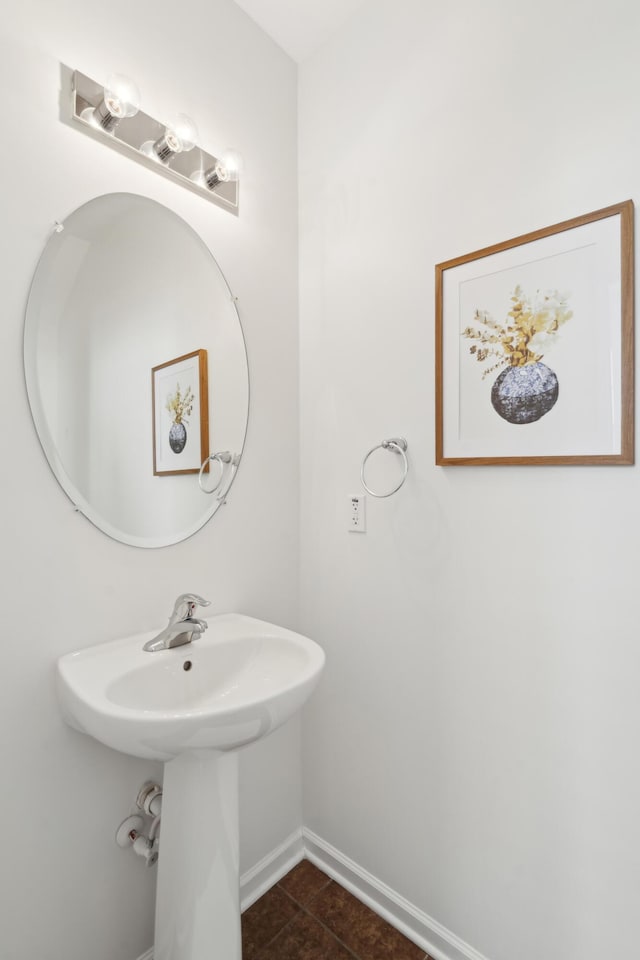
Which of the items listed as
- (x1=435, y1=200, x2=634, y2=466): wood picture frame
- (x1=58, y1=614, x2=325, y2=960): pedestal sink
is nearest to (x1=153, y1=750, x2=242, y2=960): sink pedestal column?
(x1=58, y1=614, x2=325, y2=960): pedestal sink

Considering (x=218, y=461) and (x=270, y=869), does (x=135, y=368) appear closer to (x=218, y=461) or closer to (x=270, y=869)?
(x=218, y=461)

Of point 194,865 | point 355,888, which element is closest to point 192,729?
point 194,865

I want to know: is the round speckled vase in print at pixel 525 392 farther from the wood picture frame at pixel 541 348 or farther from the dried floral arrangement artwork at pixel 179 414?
the dried floral arrangement artwork at pixel 179 414

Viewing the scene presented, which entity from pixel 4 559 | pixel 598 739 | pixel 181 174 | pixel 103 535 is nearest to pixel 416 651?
pixel 598 739

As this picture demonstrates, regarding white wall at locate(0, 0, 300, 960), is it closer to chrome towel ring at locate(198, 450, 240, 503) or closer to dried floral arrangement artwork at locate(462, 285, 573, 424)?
chrome towel ring at locate(198, 450, 240, 503)

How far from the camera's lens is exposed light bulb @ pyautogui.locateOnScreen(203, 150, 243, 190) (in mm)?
Answer: 1300

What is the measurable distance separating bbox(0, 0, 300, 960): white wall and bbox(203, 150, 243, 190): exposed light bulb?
0.06 m

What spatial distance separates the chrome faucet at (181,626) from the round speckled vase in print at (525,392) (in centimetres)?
84

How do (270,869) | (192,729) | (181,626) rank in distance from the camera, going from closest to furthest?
(192,729)
(181,626)
(270,869)

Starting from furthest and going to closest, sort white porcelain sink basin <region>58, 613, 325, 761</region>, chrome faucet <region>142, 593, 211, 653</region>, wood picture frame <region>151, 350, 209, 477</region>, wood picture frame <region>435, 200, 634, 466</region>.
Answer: wood picture frame <region>151, 350, 209, 477</region> < chrome faucet <region>142, 593, 211, 653</region> < wood picture frame <region>435, 200, 634, 466</region> < white porcelain sink basin <region>58, 613, 325, 761</region>

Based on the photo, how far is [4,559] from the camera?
968 millimetres

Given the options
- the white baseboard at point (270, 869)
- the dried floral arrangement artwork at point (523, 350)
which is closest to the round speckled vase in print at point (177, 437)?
the dried floral arrangement artwork at point (523, 350)

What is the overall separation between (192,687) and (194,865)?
352 millimetres

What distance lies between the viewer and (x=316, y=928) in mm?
1344
